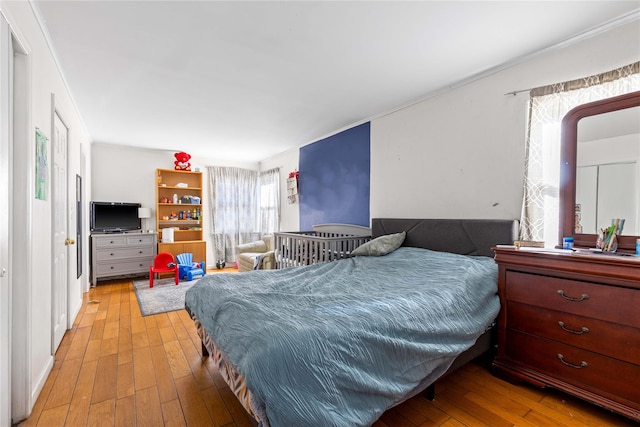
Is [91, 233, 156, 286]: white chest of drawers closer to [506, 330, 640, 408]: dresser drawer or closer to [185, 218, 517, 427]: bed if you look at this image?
[185, 218, 517, 427]: bed

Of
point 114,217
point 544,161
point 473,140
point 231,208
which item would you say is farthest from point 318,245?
point 114,217

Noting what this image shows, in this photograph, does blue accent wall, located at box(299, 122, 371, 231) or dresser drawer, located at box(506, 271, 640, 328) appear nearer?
dresser drawer, located at box(506, 271, 640, 328)

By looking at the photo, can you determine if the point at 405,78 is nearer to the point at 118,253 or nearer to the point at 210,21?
the point at 210,21

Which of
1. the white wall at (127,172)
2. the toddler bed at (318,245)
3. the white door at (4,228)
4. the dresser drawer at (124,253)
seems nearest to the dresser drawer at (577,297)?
the toddler bed at (318,245)

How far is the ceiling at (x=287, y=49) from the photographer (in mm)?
1688

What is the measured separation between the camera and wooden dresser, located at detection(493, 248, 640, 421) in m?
1.39

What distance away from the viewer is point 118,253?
450cm

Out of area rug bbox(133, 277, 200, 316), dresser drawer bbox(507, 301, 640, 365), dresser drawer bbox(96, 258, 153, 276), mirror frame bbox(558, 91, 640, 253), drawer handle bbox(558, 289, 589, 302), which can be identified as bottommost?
area rug bbox(133, 277, 200, 316)

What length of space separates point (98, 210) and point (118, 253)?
80 centimetres

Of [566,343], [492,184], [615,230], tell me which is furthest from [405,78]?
[566,343]

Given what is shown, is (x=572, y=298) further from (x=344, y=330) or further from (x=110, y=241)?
(x=110, y=241)

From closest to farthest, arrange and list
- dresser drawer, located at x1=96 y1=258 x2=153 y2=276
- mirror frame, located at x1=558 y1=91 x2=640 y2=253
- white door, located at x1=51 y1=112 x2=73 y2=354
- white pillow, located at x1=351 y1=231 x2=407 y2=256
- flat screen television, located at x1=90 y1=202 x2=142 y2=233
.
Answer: mirror frame, located at x1=558 y1=91 x2=640 y2=253 → white door, located at x1=51 y1=112 x2=73 y2=354 → white pillow, located at x1=351 y1=231 x2=407 y2=256 → dresser drawer, located at x1=96 y1=258 x2=153 y2=276 → flat screen television, located at x1=90 y1=202 x2=142 y2=233

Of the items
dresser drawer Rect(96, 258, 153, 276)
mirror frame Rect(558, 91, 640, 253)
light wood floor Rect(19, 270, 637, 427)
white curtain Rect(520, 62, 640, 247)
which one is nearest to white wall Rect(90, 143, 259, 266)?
dresser drawer Rect(96, 258, 153, 276)

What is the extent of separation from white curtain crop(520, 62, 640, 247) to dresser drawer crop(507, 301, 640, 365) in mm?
675
